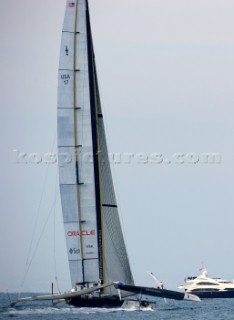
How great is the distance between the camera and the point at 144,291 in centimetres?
6838

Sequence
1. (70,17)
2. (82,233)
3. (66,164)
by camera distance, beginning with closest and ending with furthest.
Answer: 1. (66,164)
2. (82,233)
3. (70,17)

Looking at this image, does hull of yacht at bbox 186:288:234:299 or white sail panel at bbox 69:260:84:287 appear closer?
white sail panel at bbox 69:260:84:287

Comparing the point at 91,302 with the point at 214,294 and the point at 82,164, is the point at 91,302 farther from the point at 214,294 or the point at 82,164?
the point at 214,294

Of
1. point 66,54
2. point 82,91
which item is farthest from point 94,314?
point 66,54

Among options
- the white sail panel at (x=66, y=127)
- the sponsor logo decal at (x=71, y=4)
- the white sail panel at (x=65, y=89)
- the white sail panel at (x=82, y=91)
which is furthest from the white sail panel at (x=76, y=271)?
the sponsor logo decal at (x=71, y=4)

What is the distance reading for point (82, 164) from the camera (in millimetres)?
71125

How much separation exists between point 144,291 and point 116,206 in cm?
684

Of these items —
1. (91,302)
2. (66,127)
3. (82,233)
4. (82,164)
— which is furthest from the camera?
(82,233)

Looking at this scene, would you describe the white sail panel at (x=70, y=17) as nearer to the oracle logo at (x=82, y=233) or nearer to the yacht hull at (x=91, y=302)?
the oracle logo at (x=82, y=233)

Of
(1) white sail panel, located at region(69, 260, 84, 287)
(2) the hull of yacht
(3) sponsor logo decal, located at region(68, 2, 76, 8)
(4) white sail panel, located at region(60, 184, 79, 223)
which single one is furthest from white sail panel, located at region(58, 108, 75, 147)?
(2) the hull of yacht

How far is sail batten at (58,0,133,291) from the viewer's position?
70938 mm

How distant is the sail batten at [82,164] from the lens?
7094 cm

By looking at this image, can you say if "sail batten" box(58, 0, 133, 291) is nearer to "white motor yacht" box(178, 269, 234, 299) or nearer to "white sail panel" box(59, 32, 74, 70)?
"white sail panel" box(59, 32, 74, 70)

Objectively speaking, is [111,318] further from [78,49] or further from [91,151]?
[78,49]
